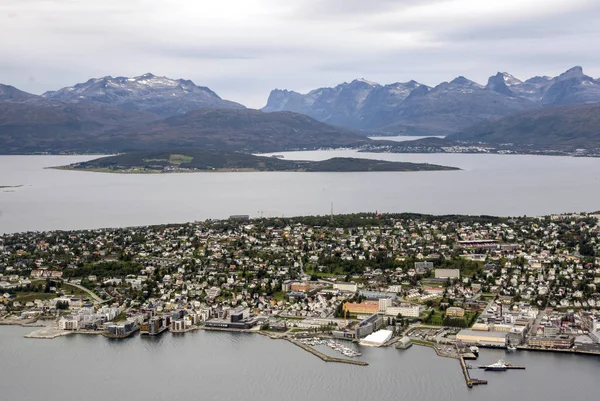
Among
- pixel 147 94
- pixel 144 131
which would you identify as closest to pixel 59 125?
pixel 144 131

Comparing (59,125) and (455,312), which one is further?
(59,125)

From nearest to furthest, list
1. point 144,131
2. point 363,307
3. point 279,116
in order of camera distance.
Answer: point 363,307 < point 144,131 < point 279,116

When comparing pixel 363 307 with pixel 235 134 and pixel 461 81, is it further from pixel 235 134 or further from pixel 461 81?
pixel 461 81

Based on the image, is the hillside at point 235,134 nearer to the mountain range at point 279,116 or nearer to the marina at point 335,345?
the mountain range at point 279,116

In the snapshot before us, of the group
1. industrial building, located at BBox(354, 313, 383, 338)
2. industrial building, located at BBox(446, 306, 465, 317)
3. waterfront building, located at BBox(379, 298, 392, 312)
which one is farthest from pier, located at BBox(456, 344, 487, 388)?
waterfront building, located at BBox(379, 298, 392, 312)

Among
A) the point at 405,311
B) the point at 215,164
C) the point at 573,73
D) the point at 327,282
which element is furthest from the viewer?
the point at 573,73

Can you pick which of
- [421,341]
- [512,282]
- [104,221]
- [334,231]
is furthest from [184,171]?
[421,341]

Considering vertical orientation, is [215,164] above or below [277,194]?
above
